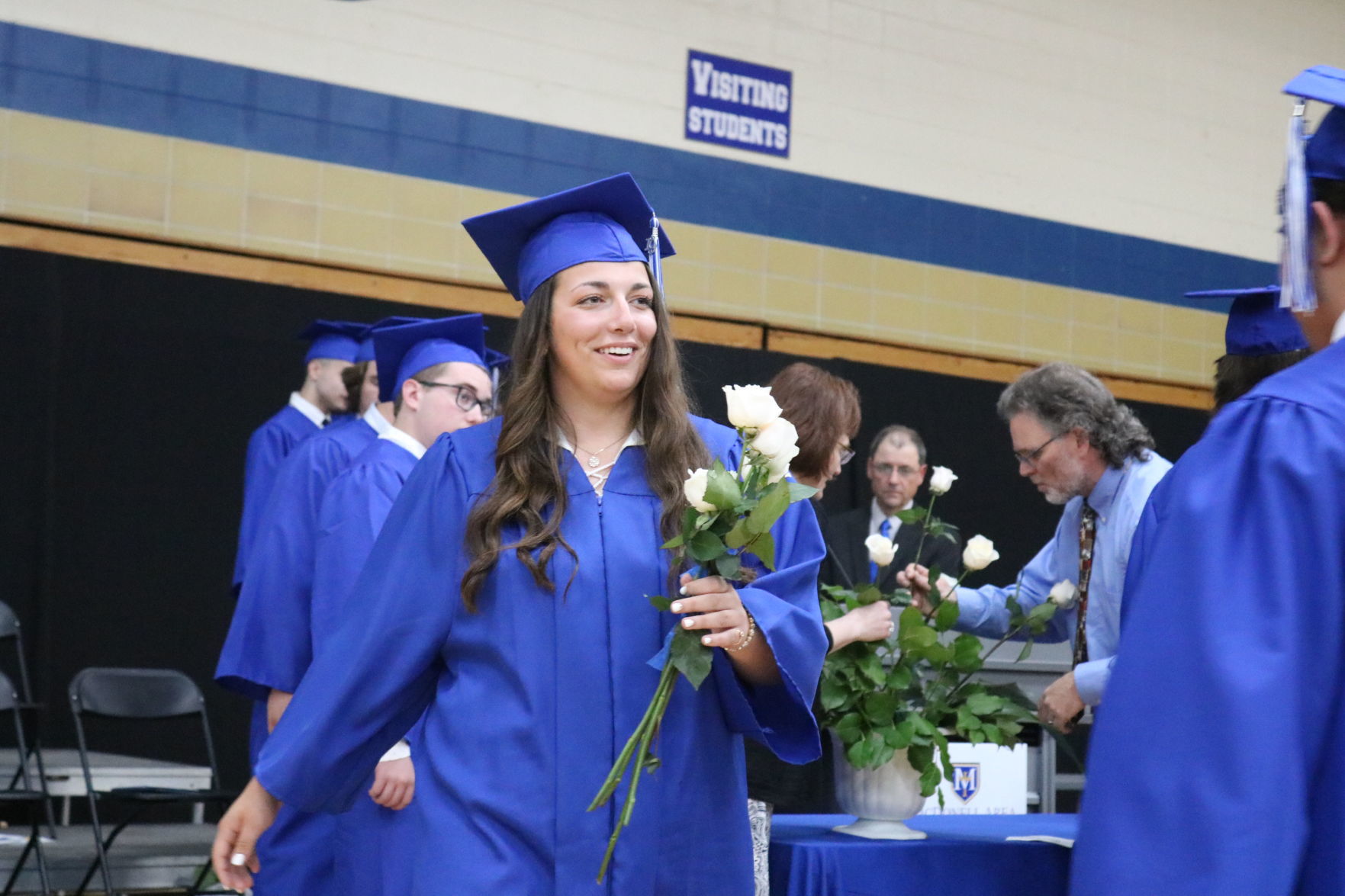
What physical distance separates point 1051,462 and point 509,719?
6.70ft

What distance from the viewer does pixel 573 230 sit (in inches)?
95.9

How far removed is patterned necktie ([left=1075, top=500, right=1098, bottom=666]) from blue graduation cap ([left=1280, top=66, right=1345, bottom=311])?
234 centimetres

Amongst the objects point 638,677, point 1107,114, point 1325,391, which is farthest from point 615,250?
point 1107,114

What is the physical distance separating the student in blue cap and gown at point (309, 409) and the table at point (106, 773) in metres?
0.81

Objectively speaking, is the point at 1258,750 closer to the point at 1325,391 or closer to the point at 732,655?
the point at 1325,391

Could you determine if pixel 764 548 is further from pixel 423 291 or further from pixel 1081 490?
pixel 423 291

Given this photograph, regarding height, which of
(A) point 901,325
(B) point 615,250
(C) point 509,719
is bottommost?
(C) point 509,719

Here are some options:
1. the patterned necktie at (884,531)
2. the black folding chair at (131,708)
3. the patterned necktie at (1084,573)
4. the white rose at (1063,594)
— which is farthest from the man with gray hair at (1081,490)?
the black folding chair at (131,708)

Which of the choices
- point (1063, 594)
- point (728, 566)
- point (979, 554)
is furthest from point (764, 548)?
point (1063, 594)

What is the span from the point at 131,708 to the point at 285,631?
1886 millimetres

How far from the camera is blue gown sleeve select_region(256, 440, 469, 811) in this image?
2254 millimetres

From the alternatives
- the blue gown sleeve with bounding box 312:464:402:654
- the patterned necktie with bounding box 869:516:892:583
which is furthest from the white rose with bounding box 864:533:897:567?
the patterned necktie with bounding box 869:516:892:583

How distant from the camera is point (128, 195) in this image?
682 centimetres

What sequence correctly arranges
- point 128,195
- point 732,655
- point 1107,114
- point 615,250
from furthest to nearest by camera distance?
1. point 1107,114
2. point 128,195
3. point 615,250
4. point 732,655
